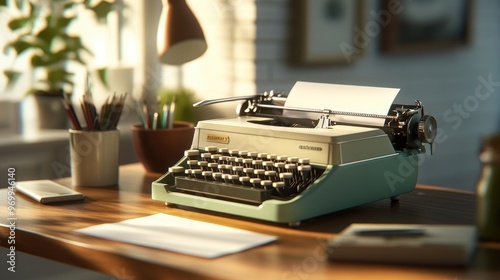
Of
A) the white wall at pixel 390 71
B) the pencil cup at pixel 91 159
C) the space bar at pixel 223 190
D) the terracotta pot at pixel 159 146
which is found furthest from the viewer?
the white wall at pixel 390 71

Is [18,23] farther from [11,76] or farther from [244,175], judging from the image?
[244,175]

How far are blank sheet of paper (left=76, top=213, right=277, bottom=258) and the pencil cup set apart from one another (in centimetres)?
43

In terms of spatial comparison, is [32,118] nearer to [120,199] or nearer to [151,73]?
[151,73]

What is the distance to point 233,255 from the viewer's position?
59.9 inches

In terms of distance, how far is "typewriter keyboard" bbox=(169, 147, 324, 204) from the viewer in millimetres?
1819

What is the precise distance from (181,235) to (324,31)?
2.18m

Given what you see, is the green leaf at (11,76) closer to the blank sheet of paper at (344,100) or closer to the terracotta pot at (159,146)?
the terracotta pot at (159,146)

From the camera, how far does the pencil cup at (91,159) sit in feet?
7.28

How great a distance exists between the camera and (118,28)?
377 cm

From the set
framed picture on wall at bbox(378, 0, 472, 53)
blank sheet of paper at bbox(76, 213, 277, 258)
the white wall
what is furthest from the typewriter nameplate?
framed picture on wall at bbox(378, 0, 472, 53)

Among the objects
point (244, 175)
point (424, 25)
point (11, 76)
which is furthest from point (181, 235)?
point (424, 25)

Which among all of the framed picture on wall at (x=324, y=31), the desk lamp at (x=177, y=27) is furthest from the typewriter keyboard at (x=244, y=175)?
the framed picture on wall at (x=324, y=31)

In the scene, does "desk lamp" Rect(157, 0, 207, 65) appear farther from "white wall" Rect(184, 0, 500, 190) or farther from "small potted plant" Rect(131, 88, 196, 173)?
"white wall" Rect(184, 0, 500, 190)

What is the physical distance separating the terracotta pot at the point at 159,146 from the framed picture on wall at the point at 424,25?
1.91 metres
